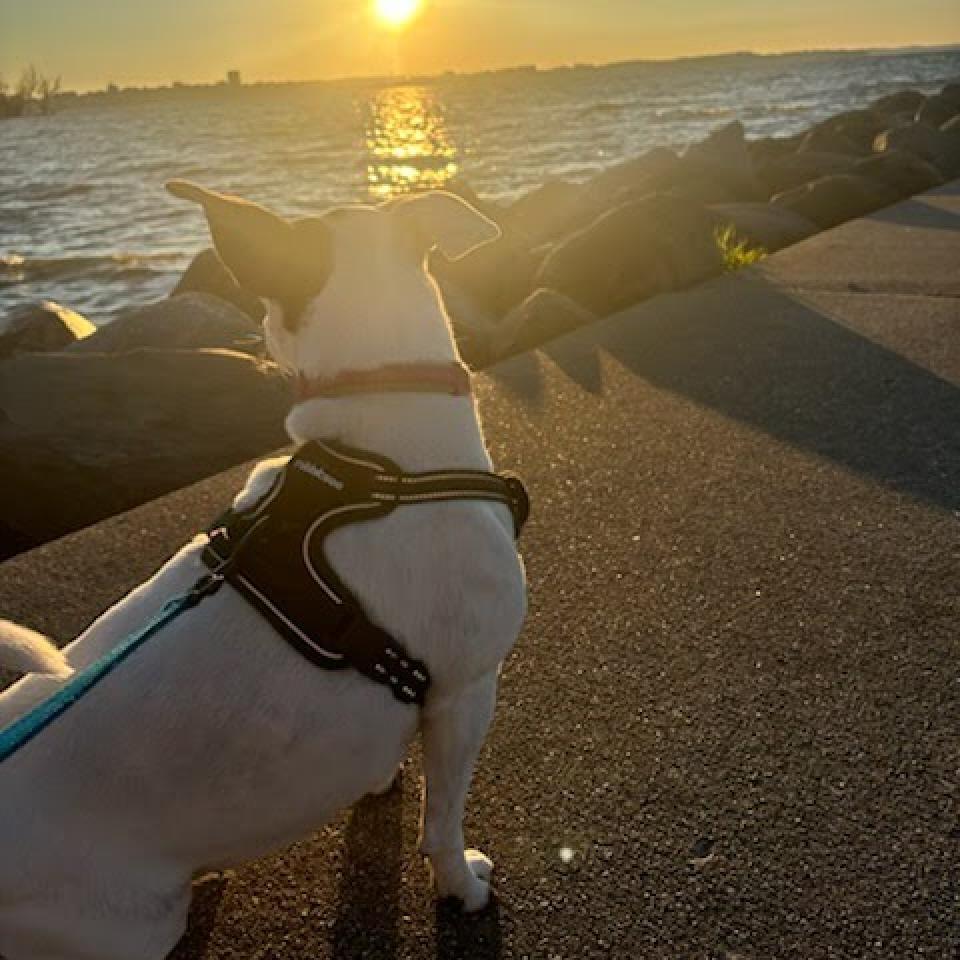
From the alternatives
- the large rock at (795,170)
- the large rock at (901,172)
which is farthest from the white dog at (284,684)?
the large rock at (795,170)

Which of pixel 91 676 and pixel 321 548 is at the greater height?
pixel 321 548

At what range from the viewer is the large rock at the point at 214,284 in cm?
1001

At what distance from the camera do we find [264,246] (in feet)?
7.75

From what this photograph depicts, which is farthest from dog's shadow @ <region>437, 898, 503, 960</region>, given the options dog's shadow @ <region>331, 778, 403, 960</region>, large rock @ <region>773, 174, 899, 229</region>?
large rock @ <region>773, 174, 899, 229</region>

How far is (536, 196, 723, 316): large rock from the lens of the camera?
8359 mm

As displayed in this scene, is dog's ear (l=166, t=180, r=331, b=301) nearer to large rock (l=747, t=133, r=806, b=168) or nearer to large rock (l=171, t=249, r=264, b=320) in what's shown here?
large rock (l=171, t=249, r=264, b=320)

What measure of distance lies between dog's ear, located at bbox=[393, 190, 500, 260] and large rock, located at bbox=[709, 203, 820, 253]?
26.0 ft

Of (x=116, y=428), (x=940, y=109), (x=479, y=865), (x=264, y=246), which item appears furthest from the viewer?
(x=940, y=109)

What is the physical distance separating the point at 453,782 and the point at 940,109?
26687 mm

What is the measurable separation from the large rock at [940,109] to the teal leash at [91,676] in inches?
1035

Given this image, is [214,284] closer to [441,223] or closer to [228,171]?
[441,223]

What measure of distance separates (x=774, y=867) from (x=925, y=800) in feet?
1.75

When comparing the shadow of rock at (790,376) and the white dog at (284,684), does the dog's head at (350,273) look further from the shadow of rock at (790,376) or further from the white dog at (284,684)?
the shadow of rock at (790,376)

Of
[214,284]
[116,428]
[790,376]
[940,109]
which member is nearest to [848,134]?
[940,109]
